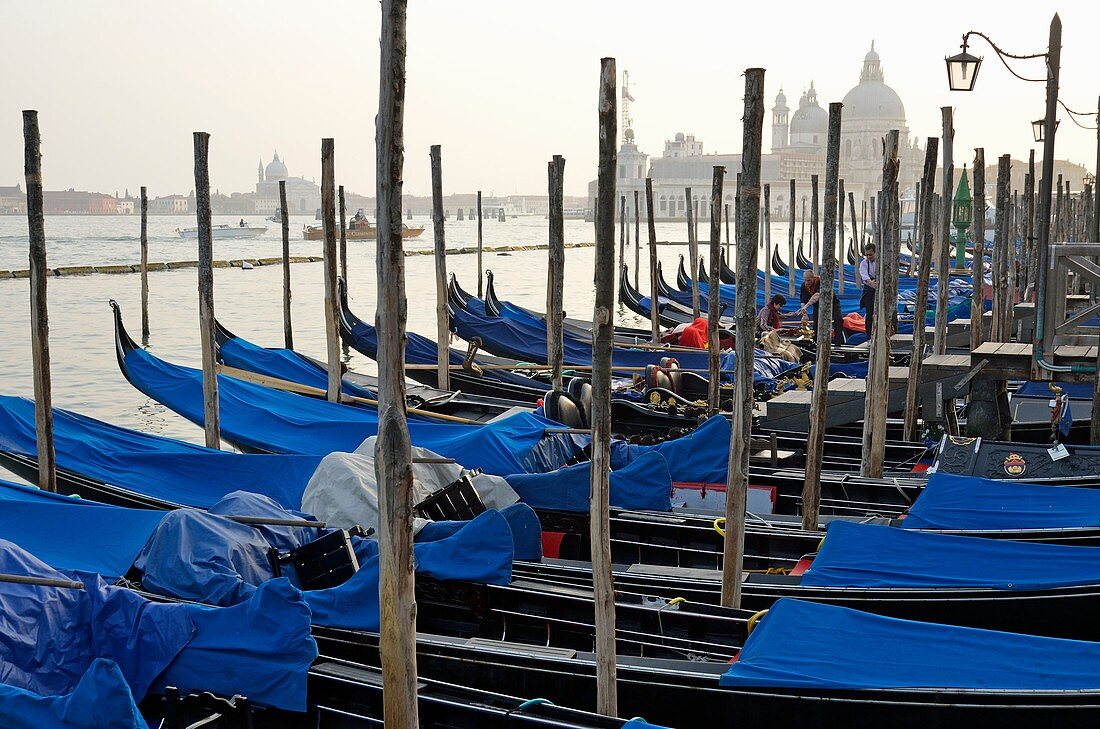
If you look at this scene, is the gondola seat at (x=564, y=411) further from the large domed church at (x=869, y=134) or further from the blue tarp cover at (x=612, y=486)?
the large domed church at (x=869, y=134)

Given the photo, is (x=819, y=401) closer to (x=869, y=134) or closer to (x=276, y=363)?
(x=276, y=363)

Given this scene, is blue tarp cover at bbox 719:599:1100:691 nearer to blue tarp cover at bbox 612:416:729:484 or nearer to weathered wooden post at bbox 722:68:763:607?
weathered wooden post at bbox 722:68:763:607

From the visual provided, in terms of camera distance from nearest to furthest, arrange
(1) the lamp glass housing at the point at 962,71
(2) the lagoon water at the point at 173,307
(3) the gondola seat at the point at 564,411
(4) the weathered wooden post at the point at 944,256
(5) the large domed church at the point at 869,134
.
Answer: (1) the lamp glass housing at the point at 962,71
(3) the gondola seat at the point at 564,411
(4) the weathered wooden post at the point at 944,256
(2) the lagoon water at the point at 173,307
(5) the large domed church at the point at 869,134

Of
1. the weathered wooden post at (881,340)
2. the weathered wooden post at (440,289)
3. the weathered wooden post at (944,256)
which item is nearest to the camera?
the weathered wooden post at (881,340)

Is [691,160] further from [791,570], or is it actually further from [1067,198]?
[791,570]

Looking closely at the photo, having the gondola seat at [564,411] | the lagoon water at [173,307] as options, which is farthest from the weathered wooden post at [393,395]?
the lagoon water at [173,307]

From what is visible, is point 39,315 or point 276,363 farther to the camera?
point 276,363

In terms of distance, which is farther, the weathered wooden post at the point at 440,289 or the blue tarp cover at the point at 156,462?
the weathered wooden post at the point at 440,289

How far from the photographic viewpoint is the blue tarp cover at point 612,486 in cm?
445

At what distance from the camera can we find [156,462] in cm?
511

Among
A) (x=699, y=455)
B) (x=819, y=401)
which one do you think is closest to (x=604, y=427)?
(x=819, y=401)

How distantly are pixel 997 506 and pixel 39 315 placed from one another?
386cm

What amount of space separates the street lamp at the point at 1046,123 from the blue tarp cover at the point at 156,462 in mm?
3365

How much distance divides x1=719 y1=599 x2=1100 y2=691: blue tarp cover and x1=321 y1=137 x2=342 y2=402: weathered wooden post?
3.85 meters
